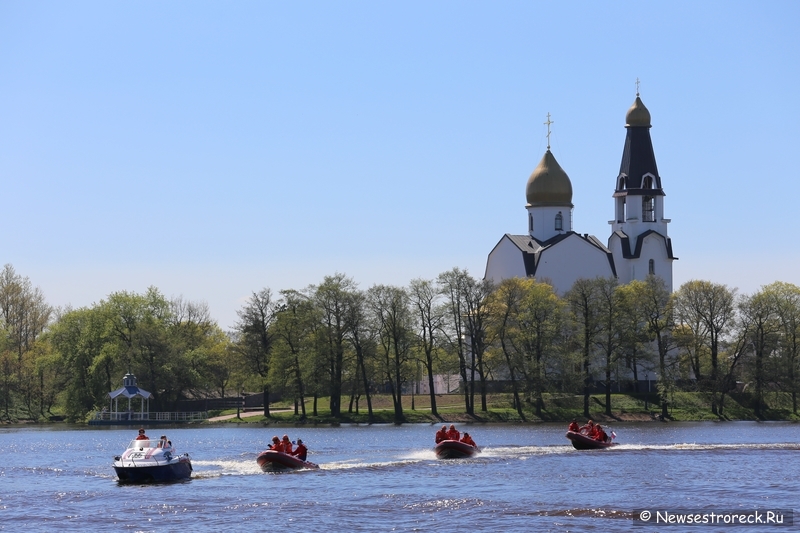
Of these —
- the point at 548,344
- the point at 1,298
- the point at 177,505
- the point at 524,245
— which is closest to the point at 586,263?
the point at 524,245

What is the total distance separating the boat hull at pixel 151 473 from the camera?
41.7 metres

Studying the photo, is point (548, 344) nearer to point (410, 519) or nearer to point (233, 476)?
point (233, 476)

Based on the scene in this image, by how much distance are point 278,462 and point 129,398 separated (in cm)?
5035

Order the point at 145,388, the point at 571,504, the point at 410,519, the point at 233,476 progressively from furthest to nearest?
the point at 145,388
the point at 233,476
the point at 571,504
the point at 410,519

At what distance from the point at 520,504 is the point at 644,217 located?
258 ft

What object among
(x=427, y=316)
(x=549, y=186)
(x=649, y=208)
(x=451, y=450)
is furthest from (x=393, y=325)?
(x=451, y=450)

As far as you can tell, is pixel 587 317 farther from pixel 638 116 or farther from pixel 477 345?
pixel 638 116

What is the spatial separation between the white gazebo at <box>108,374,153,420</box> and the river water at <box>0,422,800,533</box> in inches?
1090

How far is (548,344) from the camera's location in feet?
295

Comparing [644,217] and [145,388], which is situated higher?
[644,217]

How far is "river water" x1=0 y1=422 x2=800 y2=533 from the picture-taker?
3375 centimetres

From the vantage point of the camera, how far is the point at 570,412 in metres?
90.7

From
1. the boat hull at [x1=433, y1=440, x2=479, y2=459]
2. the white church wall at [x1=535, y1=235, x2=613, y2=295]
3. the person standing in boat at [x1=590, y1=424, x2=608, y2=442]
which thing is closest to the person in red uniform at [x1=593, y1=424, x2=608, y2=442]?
the person standing in boat at [x1=590, y1=424, x2=608, y2=442]

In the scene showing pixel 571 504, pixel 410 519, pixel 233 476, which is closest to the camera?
pixel 410 519
